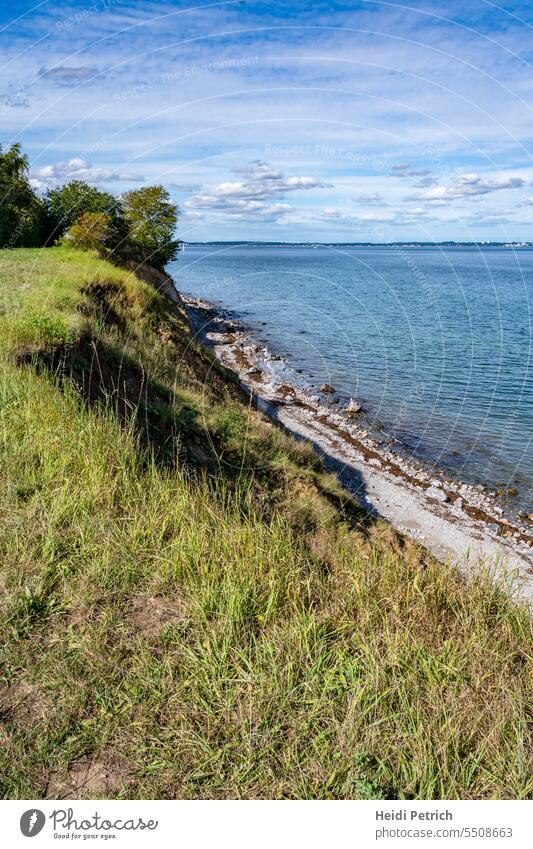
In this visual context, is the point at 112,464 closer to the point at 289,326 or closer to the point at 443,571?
the point at 443,571

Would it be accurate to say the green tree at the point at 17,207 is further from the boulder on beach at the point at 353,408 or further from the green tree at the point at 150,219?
the boulder on beach at the point at 353,408

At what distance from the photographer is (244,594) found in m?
4.79

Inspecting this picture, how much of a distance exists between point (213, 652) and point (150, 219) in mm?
35250

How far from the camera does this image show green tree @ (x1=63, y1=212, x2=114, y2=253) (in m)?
25.5

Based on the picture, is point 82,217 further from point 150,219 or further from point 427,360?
point 427,360

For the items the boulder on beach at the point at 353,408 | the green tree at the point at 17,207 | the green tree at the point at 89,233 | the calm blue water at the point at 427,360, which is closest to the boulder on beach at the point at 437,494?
the calm blue water at the point at 427,360

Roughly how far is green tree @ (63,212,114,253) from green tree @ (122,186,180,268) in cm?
664

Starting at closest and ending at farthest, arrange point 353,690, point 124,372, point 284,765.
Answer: point 284,765, point 353,690, point 124,372

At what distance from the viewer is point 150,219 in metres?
35.7

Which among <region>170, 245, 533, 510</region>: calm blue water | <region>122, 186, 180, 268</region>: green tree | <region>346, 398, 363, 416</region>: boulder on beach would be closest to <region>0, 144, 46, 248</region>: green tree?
<region>122, 186, 180, 268</region>: green tree

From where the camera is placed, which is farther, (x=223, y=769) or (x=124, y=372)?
(x=124, y=372)

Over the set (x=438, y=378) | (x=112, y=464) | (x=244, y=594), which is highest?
(x=112, y=464)

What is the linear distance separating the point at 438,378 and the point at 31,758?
1574 inches
